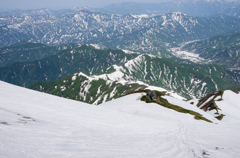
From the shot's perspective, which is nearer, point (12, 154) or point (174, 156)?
point (12, 154)

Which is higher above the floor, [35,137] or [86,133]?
[35,137]

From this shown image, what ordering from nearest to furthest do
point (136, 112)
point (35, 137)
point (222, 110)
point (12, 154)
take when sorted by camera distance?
1. point (12, 154)
2. point (35, 137)
3. point (136, 112)
4. point (222, 110)

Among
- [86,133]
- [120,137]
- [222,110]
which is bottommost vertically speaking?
[222,110]

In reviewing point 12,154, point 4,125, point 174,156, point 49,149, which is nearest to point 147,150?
point 174,156

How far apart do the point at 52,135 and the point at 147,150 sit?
12.4 metres

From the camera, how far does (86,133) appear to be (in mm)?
21719

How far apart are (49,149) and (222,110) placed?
123 m

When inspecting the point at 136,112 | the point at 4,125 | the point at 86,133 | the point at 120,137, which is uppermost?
the point at 4,125

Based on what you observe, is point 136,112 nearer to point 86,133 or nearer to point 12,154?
point 86,133

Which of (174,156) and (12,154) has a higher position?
(12,154)

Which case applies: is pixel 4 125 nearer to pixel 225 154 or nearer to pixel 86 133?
pixel 86 133

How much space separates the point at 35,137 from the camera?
16.2m

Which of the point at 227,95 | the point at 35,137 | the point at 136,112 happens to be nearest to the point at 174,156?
the point at 35,137

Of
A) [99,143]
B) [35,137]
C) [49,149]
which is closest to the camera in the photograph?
[49,149]
